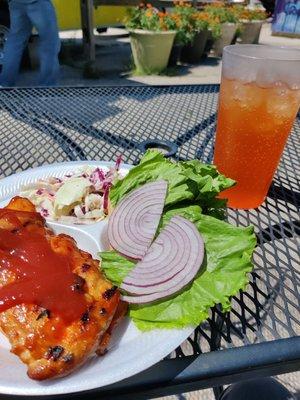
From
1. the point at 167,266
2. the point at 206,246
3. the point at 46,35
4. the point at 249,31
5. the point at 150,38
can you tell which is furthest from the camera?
the point at 249,31

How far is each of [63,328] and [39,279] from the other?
0.46 feet

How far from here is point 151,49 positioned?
27.4ft

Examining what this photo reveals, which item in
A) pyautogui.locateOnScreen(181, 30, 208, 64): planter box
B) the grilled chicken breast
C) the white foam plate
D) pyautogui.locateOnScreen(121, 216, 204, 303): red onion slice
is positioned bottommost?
pyautogui.locateOnScreen(181, 30, 208, 64): planter box

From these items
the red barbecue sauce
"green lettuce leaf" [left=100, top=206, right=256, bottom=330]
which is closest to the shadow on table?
"green lettuce leaf" [left=100, top=206, right=256, bottom=330]

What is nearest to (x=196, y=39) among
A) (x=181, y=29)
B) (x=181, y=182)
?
(x=181, y=29)

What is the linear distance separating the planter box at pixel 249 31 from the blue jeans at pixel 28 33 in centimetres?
694

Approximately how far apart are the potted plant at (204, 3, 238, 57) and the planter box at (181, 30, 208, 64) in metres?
0.79

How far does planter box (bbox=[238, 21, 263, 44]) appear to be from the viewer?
11602 millimetres

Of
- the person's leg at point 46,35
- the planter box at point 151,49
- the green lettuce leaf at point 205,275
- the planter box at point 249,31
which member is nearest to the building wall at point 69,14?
the planter box at point 151,49

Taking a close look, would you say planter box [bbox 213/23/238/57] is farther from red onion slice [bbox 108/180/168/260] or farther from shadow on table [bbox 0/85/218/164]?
red onion slice [bbox 108/180/168/260]

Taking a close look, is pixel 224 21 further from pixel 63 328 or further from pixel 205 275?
pixel 63 328

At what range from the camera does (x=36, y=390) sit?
84cm

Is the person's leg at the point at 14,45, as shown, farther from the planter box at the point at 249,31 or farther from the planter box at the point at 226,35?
the planter box at the point at 249,31

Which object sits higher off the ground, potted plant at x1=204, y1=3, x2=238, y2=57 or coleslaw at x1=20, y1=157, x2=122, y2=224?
coleslaw at x1=20, y1=157, x2=122, y2=224
